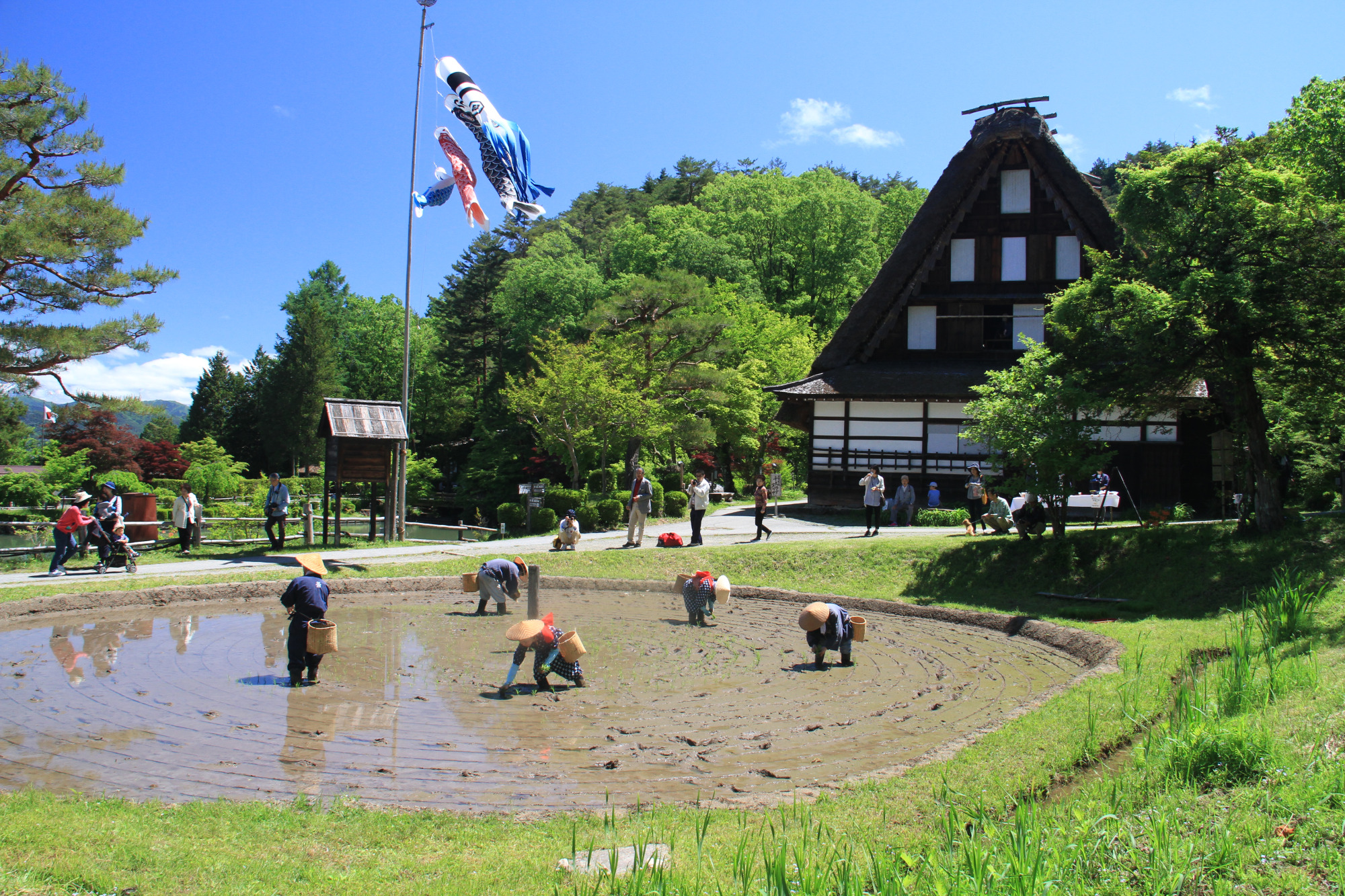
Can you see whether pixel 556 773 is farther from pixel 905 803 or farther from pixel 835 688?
pixel 835 688

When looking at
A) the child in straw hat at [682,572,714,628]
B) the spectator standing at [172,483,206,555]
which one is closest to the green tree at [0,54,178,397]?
the spectator standing at [172,483,206,555]

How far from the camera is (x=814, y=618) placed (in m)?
10.5

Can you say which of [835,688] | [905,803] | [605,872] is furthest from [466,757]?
[835,688]

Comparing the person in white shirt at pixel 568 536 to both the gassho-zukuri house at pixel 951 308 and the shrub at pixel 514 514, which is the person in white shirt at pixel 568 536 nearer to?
the shrub at pixel 514 514

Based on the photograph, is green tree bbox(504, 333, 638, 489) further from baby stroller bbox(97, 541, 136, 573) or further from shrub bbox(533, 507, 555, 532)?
baby stroller bbox(97, 541, 136, 573)

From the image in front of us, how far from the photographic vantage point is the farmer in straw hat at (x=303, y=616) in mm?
9375

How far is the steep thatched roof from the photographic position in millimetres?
27969

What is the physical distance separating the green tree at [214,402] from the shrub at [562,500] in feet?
150

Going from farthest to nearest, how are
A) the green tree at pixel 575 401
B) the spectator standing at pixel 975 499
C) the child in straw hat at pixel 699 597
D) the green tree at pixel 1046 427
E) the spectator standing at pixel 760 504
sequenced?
1. the green tree at pixel 575 401
2. the spectator standing at pixel 975 499
3. the spectator standing at pixel 760 504
4. the green tree at pixel 1046 427
5. the child in straw hat at pixel 699 597

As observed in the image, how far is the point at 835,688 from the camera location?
378 inches

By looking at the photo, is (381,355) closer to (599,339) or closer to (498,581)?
(599,339)

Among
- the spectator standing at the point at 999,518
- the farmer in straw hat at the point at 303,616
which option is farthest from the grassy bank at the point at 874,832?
the spectator standing at the point at 999,518

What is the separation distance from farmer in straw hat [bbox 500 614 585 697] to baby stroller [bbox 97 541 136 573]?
11.6m

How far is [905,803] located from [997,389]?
1438cm
